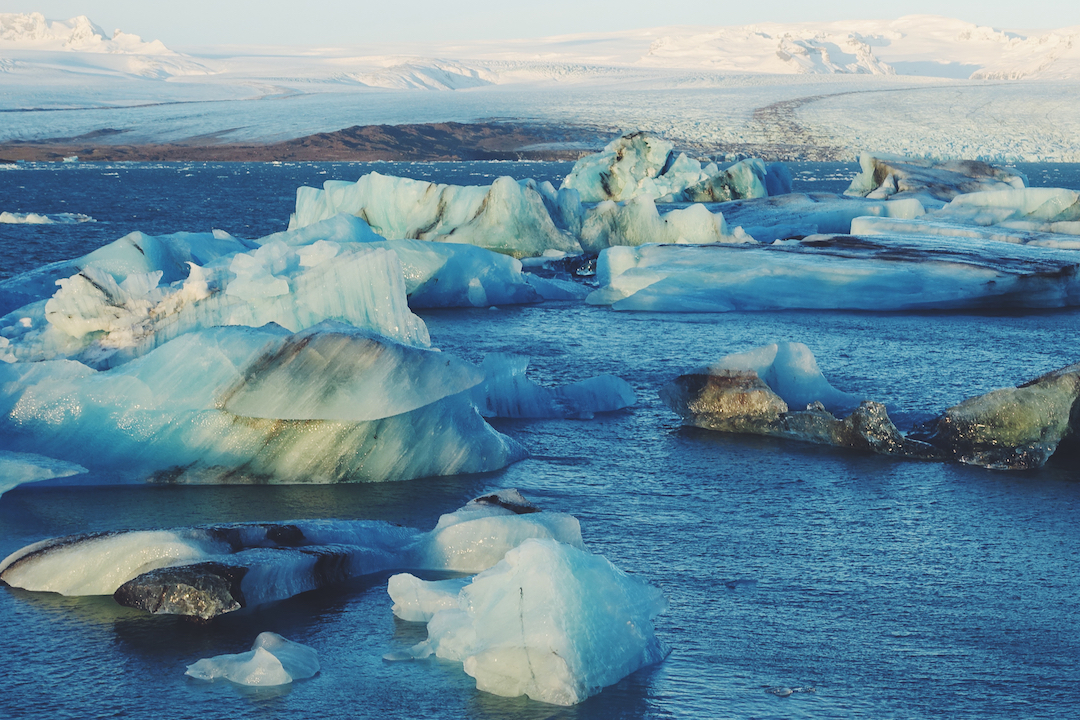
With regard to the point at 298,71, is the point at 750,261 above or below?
below

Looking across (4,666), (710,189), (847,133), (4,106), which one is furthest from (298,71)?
(4,666)

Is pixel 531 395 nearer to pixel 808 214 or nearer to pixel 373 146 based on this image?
pixel 808 214

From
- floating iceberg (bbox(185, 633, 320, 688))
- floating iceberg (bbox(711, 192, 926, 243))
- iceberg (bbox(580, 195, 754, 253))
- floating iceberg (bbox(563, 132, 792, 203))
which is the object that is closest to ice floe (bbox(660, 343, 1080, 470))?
floating iceberg (bbox(185, 633, 320, 688))

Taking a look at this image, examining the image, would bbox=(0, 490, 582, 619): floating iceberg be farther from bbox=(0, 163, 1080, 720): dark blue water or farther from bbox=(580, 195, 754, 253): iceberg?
A: bbox=(580, 195, 754, 253): iceberg

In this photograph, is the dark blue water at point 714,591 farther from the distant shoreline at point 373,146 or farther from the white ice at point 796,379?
the distant shoreline at point 373,146

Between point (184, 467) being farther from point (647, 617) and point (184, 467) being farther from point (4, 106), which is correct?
point (4, 106)

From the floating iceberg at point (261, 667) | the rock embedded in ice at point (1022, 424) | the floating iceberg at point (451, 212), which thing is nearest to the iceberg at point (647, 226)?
the floating iceberg at point (451, 212)
